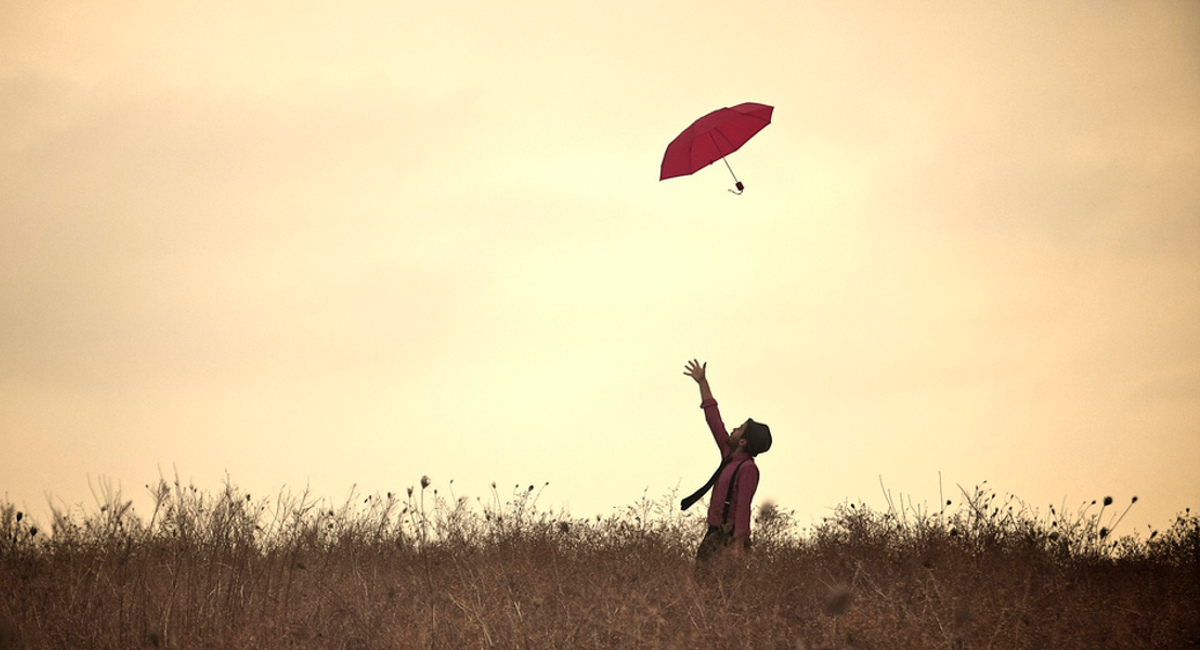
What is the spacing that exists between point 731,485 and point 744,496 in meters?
0.25

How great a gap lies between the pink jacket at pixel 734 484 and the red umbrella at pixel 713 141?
7.84 ft

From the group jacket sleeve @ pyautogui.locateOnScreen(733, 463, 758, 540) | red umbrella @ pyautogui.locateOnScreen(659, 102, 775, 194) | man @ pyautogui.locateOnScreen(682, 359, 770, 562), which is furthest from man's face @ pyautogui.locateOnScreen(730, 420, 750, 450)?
red umbrella @ pyautogui.locateOnScreen(659, 102, 775, 194)

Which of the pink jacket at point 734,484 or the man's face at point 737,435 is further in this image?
the man's face at point 737,435

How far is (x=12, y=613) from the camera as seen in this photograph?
7031 millimetres

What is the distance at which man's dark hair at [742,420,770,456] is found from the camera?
27.5ft

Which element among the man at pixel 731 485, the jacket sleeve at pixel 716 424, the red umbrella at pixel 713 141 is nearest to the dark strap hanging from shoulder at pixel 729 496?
the man at pixel 731 485

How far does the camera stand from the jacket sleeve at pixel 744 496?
26.0 feet

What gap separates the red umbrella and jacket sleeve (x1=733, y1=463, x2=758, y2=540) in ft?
9.75

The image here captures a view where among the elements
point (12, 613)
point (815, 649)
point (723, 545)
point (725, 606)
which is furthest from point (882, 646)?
point (12, 613)

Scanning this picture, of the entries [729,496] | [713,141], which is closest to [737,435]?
[729,496]

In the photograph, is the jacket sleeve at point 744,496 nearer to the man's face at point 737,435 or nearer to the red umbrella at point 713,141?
the man's face at point 737,435

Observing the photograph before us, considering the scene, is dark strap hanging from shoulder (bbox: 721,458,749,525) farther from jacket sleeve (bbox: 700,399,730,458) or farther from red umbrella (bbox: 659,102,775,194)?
red umbrella (bbox: 659,102,775,194)

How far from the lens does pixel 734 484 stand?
823 centimetres

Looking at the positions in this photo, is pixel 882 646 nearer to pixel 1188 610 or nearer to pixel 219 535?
pixel 1188 610
